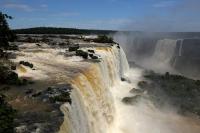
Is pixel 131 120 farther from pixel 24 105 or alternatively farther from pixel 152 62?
pixel 152 62

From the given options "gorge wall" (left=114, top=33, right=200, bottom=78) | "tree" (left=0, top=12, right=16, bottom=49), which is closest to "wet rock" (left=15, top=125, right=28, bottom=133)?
"tree" (left=0, top=12, right=16, bottom=49)

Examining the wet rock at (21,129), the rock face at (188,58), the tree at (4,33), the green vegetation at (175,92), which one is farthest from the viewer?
the rock face at (188,58)

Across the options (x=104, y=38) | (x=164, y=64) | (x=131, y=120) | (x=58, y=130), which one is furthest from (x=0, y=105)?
(x=164, y=64)

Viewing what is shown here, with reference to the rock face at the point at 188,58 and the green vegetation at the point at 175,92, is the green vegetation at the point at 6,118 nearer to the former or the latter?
the green vegetation at the point at 175,92

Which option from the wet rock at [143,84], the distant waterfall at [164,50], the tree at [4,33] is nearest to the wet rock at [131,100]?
the wet rock at [143,84]

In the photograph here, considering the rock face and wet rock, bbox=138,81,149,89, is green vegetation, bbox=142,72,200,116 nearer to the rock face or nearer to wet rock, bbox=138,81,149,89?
wet rock, bbox=138,81,149,89

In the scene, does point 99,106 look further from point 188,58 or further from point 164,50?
point 164,50
